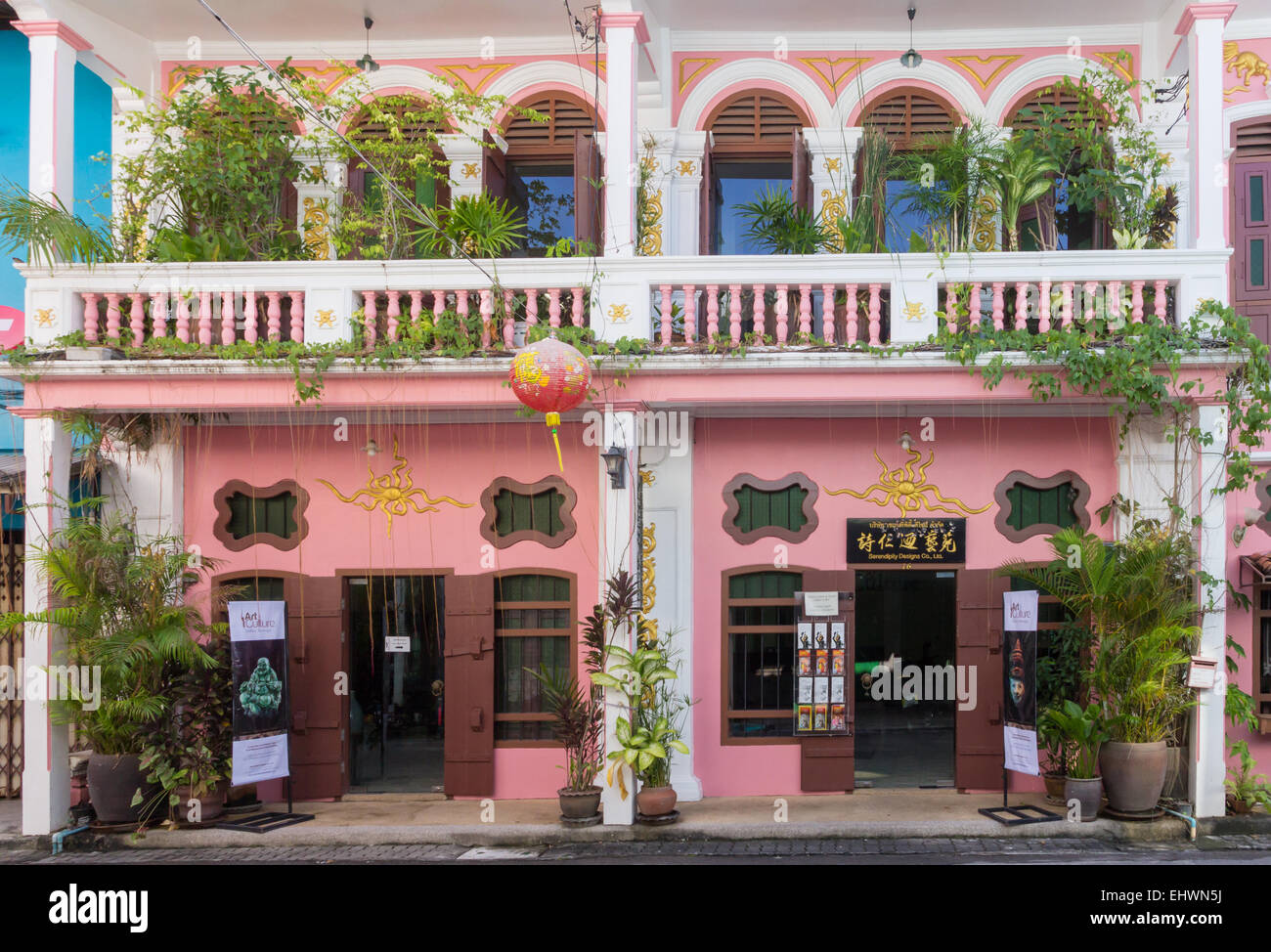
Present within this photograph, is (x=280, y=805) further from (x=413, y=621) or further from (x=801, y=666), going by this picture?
(x=801, y=666)

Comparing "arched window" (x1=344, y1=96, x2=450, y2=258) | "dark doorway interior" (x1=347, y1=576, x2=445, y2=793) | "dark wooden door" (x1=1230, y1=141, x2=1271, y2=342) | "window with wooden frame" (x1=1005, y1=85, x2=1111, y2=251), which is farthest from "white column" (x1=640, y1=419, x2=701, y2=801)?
"dark wooden door" (x1=1230, y1=141, x2=1271, y2=342)

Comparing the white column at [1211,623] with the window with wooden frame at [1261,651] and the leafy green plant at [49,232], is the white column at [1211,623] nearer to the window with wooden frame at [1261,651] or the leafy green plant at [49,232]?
the window with wooden frame at [1261,651]

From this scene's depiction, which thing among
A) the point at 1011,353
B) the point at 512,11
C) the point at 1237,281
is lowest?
the point at 1011,353

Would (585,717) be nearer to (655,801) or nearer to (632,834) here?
(655,801)

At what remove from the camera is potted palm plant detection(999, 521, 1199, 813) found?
893 centimetres

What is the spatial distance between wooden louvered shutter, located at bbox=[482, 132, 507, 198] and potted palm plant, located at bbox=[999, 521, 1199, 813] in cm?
632

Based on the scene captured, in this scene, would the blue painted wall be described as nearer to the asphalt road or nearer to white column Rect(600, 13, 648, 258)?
the asphalt road

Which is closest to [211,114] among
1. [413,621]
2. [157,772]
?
[413,621]

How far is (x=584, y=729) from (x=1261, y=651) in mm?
6188

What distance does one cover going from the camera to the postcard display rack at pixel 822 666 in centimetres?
1016

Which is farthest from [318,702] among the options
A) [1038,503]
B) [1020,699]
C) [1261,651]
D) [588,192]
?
[1261,651]

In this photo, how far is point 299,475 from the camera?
34.7 feet

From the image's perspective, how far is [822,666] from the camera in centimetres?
1020

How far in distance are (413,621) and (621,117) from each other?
5.05 meters
